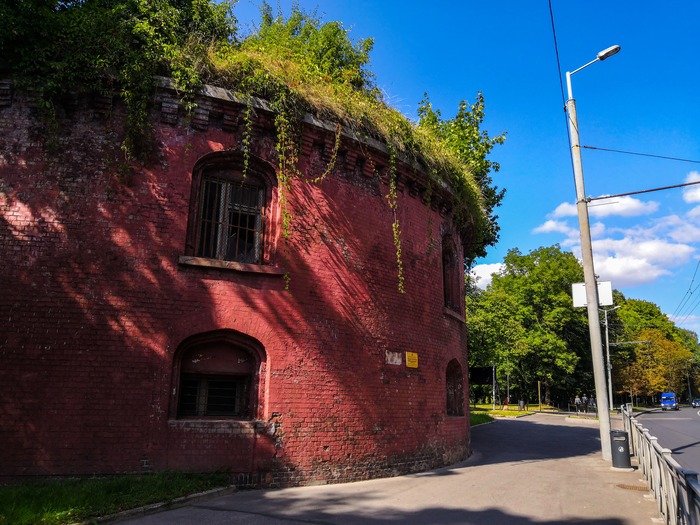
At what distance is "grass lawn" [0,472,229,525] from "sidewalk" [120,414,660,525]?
29cm

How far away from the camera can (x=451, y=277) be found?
46.9 ft

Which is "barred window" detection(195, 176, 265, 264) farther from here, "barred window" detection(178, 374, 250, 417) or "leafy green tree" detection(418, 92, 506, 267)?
"leafy green tree" detection(418, 92, 506, 267)

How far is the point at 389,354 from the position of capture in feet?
33.5

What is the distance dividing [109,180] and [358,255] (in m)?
4.62

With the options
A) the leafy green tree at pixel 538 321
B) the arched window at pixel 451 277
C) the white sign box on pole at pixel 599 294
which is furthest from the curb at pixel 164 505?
the leafy green tree at pixel 538 321

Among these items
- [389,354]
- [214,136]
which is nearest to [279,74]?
[214,136]

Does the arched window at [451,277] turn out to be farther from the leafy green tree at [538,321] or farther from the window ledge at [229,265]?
the leafy green tree at [538,321]

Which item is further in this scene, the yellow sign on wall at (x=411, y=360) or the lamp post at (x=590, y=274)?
the lamp post at (x=590, y=274)

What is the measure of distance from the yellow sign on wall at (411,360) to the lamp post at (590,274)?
15.7 feet

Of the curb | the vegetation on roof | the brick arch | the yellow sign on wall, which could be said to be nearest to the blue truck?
the vegetation on roof

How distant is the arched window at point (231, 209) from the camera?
9.15 metres

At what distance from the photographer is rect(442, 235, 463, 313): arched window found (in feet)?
46.0

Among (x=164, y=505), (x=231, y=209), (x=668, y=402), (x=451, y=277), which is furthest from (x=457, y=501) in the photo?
(x=668, y=402)

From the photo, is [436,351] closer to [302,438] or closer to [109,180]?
[302,438]
